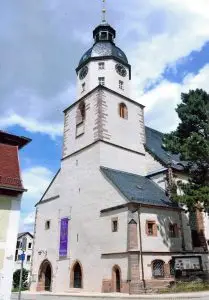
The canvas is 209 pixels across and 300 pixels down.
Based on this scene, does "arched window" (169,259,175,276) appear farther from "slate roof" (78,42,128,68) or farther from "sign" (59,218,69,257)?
"slate roof" (78,42,128,68)

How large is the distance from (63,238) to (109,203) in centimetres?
622

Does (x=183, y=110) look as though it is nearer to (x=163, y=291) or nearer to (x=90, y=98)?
(x=90, y=98)

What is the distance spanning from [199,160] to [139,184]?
→ 20.1 feet

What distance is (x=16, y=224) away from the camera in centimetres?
1429

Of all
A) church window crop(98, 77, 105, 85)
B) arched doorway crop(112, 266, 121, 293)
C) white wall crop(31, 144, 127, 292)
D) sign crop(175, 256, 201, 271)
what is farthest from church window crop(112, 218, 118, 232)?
church window crop(98, 77, 105, 85)

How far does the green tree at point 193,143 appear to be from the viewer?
72.0ft

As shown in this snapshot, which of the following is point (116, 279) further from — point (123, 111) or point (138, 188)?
point (123, 111)

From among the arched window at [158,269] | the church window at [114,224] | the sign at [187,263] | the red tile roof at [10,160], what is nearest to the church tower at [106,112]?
the church window at [114,224]

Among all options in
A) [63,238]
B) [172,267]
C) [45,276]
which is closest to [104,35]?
[63,238]

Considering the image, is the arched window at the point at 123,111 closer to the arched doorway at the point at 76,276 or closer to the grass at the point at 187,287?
the arched doorway at the point at 76,276

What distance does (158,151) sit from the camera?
32.3 metres

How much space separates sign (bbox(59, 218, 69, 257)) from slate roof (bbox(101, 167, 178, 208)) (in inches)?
242

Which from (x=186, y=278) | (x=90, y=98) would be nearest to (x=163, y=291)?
(x=186, y=278)

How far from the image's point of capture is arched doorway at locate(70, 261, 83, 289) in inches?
990
